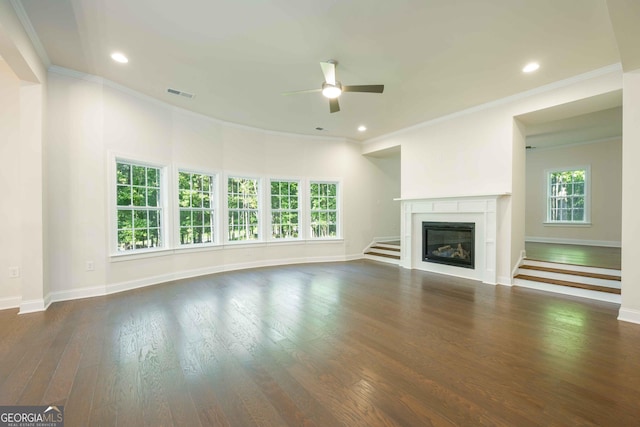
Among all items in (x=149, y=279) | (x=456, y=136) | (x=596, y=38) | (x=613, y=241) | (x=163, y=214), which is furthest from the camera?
(x=613, y=241)

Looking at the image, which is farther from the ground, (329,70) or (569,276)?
(329,70)

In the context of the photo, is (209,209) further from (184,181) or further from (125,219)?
(125,219)

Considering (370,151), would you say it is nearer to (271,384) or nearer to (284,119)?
(284,119)

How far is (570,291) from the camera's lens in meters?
4.14

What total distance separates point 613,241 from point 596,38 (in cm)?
646

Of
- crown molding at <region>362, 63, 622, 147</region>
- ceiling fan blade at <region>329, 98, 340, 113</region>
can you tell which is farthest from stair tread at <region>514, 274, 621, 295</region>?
ceiling fan blade at <region>329, 98, 340, 113</region>

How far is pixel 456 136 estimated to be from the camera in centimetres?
547

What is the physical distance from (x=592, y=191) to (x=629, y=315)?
5.72 metres

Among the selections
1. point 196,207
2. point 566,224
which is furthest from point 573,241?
point 196,207

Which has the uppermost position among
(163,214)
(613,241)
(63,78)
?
(63,78)

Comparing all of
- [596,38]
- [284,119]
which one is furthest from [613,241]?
[284,119]

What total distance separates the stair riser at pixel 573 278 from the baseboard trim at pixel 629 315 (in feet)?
2.81

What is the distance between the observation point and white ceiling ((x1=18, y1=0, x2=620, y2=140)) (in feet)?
8.52

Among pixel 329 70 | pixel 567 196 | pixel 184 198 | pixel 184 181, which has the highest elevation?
pixel 329 70
